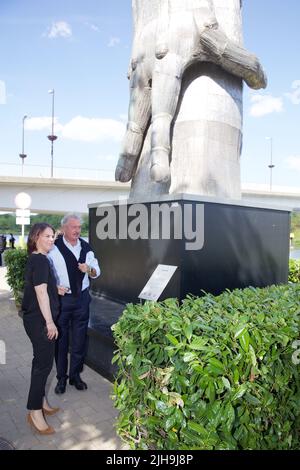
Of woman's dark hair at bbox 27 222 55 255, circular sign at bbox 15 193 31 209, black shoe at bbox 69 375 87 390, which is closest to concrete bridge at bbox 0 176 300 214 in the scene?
circular sign at bbox 15 193 31 209

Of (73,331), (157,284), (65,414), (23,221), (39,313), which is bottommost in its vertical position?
(65,414)

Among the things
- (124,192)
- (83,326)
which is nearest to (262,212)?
(83,326)

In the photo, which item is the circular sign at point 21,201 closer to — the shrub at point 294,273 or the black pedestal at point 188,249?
the black pedestal at point 188,249

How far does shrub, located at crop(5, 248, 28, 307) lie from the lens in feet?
26.6

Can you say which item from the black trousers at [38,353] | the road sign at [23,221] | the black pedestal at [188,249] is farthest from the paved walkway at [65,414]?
the road sign at [23,221]

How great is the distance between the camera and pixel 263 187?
1048 inches

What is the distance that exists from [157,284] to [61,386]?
1.58 metres

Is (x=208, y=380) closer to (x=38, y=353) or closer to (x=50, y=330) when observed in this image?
(x=50, y=330)

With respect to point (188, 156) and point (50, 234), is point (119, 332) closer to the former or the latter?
point (50, 234)

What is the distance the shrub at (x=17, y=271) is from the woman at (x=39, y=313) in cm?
505

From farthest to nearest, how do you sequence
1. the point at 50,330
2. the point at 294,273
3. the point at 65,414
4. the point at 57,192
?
the point at 57,192 < the point at 294,273 < the point at 65,414 < the point at 50,330

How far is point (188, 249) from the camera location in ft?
14.5

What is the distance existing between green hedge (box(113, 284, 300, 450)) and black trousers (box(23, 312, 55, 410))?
0.90m

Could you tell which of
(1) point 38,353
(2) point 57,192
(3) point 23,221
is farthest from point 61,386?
(2) point 57,192
